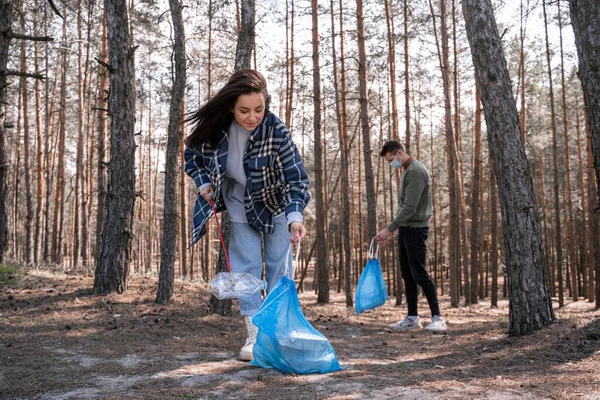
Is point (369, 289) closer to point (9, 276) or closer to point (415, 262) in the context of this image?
point (415, 262)

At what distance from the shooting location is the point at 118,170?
643cm

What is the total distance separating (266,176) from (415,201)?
2.97 m

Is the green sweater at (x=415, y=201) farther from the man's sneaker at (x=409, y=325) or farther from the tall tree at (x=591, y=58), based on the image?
the tall tree at (x=591, y=58)

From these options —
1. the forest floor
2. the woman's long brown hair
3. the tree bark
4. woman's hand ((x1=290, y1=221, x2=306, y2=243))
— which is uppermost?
the tree bark

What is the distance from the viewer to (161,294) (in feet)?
20.8

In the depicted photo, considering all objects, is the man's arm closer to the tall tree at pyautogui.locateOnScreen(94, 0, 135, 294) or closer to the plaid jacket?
the plaid jacket

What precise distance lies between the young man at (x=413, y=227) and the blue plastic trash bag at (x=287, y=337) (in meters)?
2.76

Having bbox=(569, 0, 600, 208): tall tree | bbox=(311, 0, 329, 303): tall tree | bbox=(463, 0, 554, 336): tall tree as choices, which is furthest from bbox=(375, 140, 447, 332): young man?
bbox=(311, 0, 329, 303): tall tree

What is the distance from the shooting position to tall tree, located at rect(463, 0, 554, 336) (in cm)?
426

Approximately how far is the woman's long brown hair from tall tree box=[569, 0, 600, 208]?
244 centimetres

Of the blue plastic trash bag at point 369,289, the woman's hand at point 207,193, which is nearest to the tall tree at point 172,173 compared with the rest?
the blue plastic trash bag at point 369,289

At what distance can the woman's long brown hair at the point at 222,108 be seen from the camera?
10.5 feet

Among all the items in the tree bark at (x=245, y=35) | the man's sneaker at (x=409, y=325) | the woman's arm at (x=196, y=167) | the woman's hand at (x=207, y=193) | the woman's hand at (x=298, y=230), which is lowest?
the man's sneaker at (x=409, y=325)

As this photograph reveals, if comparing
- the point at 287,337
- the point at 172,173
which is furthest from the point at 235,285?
the point at 172,173
